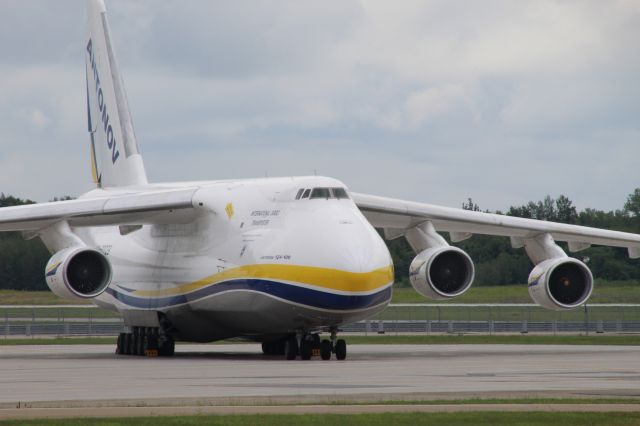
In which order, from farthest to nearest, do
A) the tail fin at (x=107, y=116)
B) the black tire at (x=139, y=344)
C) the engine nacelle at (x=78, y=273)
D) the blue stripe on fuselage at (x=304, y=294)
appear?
the tail fin at (x=107, y=116) → the black tire at (x=139, y=344) → the engine nacelle at (x=78, y=273) → the blue stripe on fuselage at (x=304, y=294)

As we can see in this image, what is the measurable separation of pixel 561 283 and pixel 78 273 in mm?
11278

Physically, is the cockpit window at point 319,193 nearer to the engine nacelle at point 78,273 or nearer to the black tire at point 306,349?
the black tire at point 306,349

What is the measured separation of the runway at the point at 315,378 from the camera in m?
16.6

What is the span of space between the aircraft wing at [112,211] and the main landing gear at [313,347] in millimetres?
3958

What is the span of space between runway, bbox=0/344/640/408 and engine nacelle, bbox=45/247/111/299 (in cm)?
152

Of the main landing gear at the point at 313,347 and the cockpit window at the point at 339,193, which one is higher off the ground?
the cockpit window at the point at 339,193

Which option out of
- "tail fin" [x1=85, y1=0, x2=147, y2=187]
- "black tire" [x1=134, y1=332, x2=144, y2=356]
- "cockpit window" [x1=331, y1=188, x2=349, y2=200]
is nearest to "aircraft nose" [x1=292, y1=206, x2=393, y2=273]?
"cockpit window" [x1=331, y1=188, x2=349, y2=200]

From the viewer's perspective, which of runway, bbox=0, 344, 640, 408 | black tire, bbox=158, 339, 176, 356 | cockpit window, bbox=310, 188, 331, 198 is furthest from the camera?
black tire, bbox=158, 339, 176, 356

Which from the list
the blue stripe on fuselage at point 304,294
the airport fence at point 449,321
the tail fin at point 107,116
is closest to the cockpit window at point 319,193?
the blue stripe on fuselage at point 304,294

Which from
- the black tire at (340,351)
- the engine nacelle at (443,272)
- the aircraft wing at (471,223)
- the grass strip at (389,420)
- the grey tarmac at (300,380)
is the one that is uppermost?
the aircraft wing at (471,223)

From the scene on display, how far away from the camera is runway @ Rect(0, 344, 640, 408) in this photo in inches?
654

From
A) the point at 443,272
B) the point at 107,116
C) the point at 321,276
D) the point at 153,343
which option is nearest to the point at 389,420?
the point at 321,276

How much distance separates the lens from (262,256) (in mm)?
27750

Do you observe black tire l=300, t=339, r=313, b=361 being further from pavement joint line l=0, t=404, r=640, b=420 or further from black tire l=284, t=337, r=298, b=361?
pavement joint line l=0, t=404, r=640, b=420
